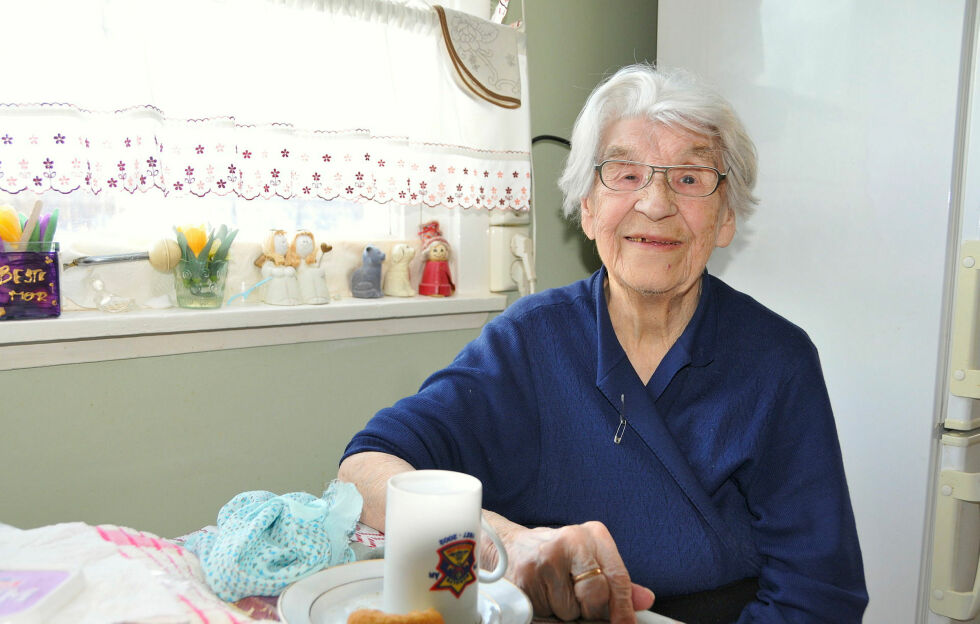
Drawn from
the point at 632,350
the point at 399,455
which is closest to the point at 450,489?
the point at 399,455

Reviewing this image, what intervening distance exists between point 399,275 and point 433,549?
130 centimetres

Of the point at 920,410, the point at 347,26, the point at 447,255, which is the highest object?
the point at 347,26

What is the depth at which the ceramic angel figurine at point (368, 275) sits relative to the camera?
178cm

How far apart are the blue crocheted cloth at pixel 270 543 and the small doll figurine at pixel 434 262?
1.11 m

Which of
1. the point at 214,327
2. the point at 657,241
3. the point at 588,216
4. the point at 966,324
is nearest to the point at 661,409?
the point at 657,241

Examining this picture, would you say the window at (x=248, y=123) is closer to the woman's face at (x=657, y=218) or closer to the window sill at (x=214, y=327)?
the window sill at (x=214, y=327)

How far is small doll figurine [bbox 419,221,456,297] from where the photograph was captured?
189 cm

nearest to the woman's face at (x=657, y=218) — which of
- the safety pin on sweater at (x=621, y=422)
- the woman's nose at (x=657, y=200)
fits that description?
the woman's nose at (x=657, y=200)

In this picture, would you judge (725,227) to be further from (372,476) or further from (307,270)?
(307,270)

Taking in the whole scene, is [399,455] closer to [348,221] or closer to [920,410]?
[348,221]

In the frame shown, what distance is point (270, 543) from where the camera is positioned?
726mm

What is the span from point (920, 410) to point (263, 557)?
1.37m

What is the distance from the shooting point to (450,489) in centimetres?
62

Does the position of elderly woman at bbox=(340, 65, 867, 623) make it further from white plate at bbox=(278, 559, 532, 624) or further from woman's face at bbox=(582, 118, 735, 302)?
white plate at bbox=(278, 559, 532, 624)
